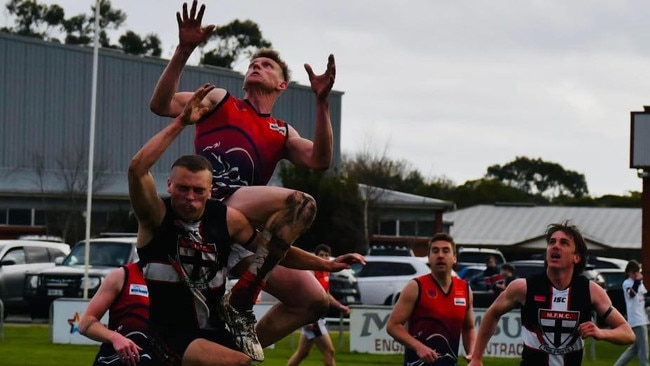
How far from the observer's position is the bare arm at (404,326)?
540 inches

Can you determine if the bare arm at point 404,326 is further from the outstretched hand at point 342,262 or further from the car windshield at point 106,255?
the car windshield at point 106,255

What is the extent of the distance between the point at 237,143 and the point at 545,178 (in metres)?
129

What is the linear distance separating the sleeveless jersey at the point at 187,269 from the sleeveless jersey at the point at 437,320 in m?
5.80

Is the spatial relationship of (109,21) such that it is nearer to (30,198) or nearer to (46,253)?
(30,198)

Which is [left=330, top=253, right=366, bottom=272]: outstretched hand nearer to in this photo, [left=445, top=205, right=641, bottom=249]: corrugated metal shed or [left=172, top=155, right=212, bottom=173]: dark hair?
[left=172, top=155, right=212, bottom=173]: dark hair

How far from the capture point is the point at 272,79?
10164 millimetres

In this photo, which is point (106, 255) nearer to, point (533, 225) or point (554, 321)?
point (554, 321)

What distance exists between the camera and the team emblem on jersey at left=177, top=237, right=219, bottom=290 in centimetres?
862

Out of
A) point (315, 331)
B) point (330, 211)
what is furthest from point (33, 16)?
point (315, 331)

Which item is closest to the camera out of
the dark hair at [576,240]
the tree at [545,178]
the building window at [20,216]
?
the dark hair at [576,240]

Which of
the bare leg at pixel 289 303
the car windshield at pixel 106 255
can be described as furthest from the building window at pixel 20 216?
the bare leg at pixel 289 303

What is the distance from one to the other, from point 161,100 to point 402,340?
5305 mm

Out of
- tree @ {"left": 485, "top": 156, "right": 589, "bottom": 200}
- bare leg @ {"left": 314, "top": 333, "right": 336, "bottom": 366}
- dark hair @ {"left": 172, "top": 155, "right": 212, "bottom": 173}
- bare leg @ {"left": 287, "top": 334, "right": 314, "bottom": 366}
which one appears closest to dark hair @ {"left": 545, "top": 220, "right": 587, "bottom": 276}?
dark hair @ {"left": 172, "top": 155, "right": 212, "bottom": 173}

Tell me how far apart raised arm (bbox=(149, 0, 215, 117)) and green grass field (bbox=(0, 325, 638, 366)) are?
14411 mm
